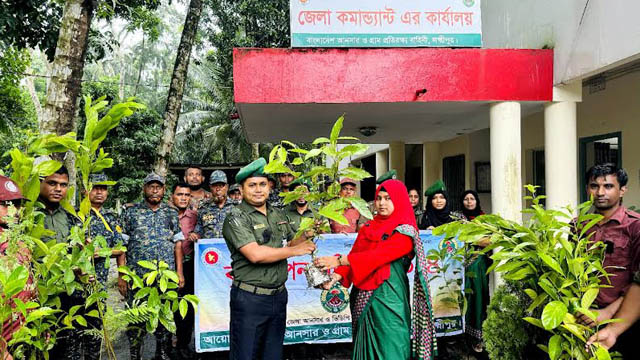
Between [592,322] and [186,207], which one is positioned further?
[186,207]

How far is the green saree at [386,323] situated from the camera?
326 cm

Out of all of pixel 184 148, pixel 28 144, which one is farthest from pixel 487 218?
pixel 184 148

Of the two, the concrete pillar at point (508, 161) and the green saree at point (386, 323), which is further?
the concrete pillar at point (508, 161)

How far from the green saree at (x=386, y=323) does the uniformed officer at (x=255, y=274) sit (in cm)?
58

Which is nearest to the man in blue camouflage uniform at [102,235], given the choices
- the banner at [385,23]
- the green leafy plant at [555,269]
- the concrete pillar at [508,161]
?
the banner at [385,23]

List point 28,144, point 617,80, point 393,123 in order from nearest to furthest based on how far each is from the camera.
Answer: point 28,144 < point 617,80 < point 393,123

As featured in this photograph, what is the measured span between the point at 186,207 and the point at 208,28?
477 inches

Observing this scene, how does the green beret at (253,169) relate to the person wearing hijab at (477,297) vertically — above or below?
above

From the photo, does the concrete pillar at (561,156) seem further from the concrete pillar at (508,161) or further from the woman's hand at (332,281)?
the woman's hand at (332,281)

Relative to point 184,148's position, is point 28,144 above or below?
below

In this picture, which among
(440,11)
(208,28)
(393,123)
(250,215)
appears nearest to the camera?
(250,215)

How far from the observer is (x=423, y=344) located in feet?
10.8

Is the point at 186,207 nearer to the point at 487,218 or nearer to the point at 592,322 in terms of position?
the point at 487,218

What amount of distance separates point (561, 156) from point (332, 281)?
→ 348 centimetres
